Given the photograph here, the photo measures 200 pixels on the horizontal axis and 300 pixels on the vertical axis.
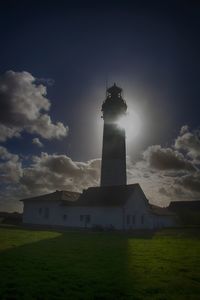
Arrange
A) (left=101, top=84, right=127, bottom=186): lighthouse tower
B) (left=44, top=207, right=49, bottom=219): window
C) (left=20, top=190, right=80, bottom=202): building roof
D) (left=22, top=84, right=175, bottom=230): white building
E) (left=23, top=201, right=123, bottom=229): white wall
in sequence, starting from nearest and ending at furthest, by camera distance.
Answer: (left=23, top=201, right=123, bottom=229): white wall
(left=22, top=84, right=175, bottom=230): white building
(left=20, top=190, right=80, bottom=202): building roof
(left=44, top=207, right=49, bottom=219): window
(left=101, top=84, right=127, bottom=186): lighthouse tower

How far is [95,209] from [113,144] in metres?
12.2

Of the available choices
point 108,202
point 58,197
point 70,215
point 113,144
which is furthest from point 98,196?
point 113,144

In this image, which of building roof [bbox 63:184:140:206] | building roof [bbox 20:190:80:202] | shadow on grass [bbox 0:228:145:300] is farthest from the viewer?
building roof [bbox 20:190:80:202]

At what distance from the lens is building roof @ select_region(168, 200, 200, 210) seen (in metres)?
67.7

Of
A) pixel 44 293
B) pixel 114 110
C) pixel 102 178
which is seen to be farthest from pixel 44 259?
pixel 114 110

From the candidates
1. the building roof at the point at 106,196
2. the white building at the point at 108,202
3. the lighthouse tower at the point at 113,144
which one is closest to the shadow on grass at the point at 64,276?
the white building at the point at 108,202

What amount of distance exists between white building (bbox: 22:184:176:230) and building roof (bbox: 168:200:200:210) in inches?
1104

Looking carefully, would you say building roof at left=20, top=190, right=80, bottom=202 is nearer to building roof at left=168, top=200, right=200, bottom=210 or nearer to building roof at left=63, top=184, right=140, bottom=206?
building roof at left=63, top=184, right=140, bottom=206

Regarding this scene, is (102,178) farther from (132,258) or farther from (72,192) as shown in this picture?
(132,258)

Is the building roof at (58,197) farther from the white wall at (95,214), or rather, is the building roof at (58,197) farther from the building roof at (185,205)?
the building roof at (185,205)

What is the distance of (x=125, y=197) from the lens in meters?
35.2

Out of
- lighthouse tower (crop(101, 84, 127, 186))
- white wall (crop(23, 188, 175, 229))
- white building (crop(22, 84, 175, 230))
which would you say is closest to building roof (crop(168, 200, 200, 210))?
white building (crop(22, 84, 175, 230))

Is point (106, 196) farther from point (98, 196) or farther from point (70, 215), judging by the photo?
point (70, 215)

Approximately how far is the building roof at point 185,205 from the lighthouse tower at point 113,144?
99.4ft
